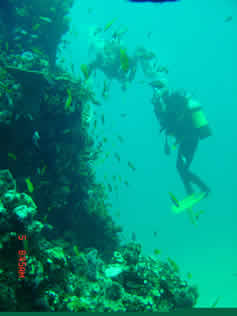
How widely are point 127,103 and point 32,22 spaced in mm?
112551

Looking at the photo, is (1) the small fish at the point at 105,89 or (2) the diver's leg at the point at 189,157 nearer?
(1) the small fish at the point at 105,89

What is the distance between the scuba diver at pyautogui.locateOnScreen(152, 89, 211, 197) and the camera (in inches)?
376

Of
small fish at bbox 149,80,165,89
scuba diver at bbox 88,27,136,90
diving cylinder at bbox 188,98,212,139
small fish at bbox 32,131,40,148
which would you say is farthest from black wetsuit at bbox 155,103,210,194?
small fish at bbox 32,131,40,148

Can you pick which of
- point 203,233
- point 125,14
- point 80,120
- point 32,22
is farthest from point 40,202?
point 203,233

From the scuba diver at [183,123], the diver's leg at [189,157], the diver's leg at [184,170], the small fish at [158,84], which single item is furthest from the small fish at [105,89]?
the diver's leg at [184,170]

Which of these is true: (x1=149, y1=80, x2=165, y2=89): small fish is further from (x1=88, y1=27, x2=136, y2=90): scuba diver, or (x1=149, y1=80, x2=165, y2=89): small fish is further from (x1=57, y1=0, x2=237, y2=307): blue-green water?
(x1=88, y1=27, x2=136, y2=90): scuba diver

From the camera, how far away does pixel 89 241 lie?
340 inches

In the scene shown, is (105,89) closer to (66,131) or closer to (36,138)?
(66,131)

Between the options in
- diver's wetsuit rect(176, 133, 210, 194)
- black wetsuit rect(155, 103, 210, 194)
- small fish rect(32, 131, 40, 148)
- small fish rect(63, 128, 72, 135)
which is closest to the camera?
small fish rect(32, 131, 40, 148)

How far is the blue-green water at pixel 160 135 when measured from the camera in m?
33.4

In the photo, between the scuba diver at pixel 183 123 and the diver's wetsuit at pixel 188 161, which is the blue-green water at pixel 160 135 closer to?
the scuba diver at pixel 183 123

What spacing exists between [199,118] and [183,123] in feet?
2.08

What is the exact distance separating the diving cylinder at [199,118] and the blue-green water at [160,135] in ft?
2.69

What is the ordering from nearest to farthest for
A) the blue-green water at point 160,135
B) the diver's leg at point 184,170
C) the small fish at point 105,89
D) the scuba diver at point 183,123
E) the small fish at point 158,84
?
the small fish at point 105,89, the scuba diver at point 183,123, the small fish at point 158,84, the diver's leg at point 184,170, the blue-green water at point 160,135
